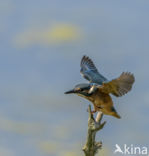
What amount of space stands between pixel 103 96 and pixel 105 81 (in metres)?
0.40

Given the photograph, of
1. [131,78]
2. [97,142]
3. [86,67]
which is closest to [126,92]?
[131,78]

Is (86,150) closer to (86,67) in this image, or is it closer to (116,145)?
(116,145)

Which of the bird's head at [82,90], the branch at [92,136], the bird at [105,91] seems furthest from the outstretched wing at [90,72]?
the branch at [92,136]

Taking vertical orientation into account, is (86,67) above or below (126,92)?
above

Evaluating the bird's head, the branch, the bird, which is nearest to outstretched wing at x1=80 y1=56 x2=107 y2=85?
the bird

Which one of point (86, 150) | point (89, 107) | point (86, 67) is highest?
point (86, 67)

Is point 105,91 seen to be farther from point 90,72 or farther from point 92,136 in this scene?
point 90,72

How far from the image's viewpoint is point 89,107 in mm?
14977

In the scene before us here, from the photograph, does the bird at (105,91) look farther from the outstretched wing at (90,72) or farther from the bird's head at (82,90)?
the outstretched wing at (90,72)

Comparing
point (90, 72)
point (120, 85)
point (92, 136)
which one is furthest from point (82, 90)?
point (90, 72)

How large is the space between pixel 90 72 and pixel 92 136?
280 centimetres

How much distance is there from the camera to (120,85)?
14.7 meters

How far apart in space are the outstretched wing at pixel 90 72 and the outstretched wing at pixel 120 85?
2.75ft

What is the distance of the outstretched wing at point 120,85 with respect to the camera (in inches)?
571
